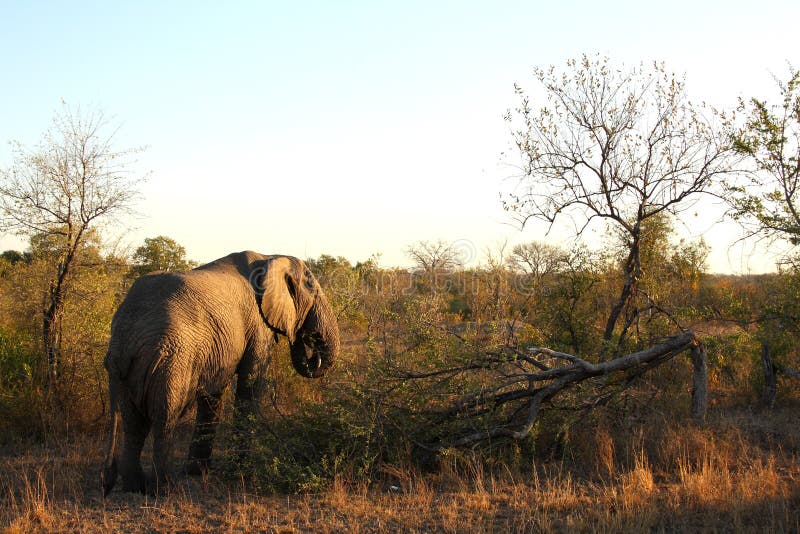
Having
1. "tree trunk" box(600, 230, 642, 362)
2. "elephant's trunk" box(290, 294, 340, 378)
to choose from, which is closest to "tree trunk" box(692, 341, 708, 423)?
"tree trunk" box(600, 230, 642, 362)

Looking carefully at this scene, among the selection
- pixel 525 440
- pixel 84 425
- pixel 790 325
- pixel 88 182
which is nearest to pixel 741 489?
pixel 525 440

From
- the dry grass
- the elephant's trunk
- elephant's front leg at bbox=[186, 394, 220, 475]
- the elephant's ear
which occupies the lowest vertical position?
the dry grass

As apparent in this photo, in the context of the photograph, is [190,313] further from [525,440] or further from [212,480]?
[525,440]

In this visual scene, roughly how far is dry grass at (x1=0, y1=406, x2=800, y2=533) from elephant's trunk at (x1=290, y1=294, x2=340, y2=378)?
236cm

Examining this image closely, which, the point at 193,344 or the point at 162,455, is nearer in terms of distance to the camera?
the point at 162,455

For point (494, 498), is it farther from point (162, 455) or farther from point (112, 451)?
point (112, 451)

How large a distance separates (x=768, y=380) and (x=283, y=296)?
22.7 ft

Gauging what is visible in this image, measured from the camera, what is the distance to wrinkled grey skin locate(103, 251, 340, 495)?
599 centimetres

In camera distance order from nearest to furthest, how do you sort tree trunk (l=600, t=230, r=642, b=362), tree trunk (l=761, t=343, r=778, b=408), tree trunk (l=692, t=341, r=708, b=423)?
tree trunk (l=692, t=341, r=708, b=423), tree trunk (l=761, t=343, r=778, b=408), tree trunk (l=600, t=230, r=642, b=362)

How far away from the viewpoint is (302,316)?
8.55 m

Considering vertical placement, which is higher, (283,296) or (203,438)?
(283,296)

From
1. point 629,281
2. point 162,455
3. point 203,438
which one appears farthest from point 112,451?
point 629,281

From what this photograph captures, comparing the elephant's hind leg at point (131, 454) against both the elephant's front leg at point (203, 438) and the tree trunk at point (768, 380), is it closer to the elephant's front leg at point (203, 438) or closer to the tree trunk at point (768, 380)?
the elephant's front leg at point (203, 438)

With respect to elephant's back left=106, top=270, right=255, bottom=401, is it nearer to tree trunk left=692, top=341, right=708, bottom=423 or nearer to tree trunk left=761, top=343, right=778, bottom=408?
tree trunk left=692, top=341, right=708, bottom=423
